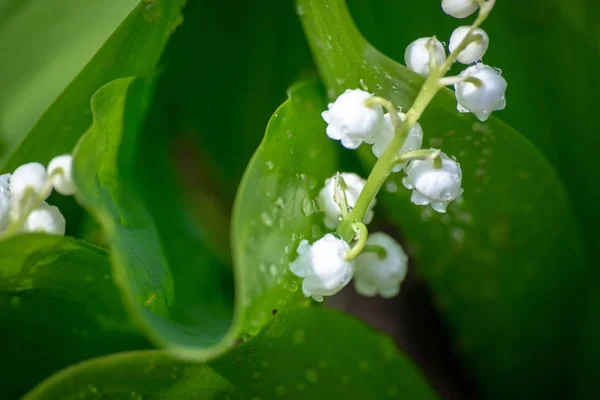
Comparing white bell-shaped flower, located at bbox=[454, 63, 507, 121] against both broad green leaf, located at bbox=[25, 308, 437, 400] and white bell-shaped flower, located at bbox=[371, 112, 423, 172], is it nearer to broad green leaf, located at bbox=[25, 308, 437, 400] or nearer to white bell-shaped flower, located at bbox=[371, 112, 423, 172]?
white bell-shaped flower, located at bbox=[371, 112, 423, 172]

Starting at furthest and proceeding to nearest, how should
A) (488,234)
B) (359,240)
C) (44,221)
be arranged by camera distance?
(488,234) → (44,221) → (359,240)

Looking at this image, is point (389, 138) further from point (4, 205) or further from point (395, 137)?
point (4, 205)

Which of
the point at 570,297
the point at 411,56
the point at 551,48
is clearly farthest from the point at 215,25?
the point at 570,297

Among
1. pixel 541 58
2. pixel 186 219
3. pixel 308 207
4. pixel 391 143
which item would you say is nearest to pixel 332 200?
pixel 308 207

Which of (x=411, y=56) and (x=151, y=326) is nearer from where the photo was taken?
(x=151, y=326)

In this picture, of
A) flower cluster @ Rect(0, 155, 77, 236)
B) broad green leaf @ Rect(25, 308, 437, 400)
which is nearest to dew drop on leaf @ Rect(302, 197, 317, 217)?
broad green leaf @ Rect(25, 308, 437, 400)

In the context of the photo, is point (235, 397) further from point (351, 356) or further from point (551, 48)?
point (551, 48)

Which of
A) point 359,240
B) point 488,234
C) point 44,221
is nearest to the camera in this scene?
point 359,240
